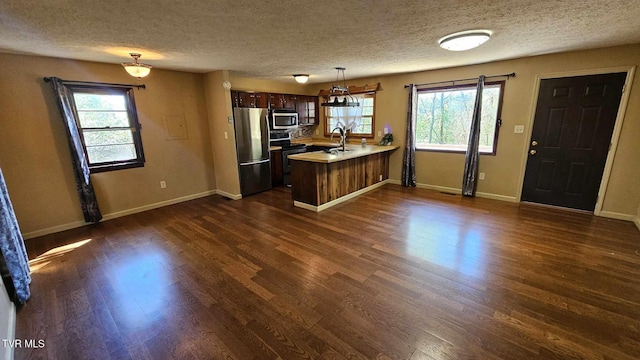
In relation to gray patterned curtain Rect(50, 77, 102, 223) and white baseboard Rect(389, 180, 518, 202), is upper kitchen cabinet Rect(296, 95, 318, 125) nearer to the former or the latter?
white baseboard Rect(389, 180, 518, 202)

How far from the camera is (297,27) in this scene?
2.27 metres

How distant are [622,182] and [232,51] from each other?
17.9 feet

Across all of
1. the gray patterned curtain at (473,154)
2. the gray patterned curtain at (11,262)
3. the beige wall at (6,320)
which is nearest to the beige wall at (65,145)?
the gray patterned curtain at (11,262)

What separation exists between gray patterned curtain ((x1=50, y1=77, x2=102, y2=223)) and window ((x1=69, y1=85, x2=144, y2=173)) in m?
0.15

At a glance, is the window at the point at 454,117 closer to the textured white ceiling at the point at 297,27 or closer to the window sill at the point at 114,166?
the textured white ceiling at the point at 297,27

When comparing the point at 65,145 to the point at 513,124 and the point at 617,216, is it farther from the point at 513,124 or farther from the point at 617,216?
the point at 617,216

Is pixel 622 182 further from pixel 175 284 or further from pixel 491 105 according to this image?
pixel 175 284

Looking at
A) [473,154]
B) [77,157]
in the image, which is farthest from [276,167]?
[473,154]

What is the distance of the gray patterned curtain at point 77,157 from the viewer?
3.31m

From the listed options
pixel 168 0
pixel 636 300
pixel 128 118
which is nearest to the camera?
pixel 168 0

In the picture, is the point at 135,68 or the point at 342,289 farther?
the point at 135,68

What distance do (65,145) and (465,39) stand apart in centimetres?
515

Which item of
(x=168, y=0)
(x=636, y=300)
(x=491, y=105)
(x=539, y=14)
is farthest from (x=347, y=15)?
(x=491, y=105)

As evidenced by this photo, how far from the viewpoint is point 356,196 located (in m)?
4.79
